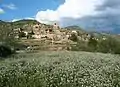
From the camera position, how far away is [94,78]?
13.7 m

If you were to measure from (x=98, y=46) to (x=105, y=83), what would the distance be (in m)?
56.5

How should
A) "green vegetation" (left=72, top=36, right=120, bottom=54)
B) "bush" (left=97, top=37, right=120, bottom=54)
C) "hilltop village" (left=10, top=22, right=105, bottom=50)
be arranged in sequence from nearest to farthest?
"bush" (left=97, top=37, right=120, bottom=54), "green vegetation" (left=72, top=36, right=120, bottom=54), "hilltop village" (left=10, top=22, right=105, bottom=50)

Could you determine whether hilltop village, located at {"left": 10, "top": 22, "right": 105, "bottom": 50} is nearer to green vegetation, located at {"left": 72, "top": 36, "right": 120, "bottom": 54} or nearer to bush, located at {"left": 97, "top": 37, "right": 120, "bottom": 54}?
green vegetation, located at {"left": 72, "top": 36, "right": 120, "bottom": 54}

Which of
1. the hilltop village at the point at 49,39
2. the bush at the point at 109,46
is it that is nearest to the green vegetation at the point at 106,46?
the bush at the point at 109,46

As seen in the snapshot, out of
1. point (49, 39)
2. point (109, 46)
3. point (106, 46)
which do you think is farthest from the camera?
point (49, 39)

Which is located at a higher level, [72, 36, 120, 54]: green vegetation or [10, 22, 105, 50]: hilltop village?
[72, 36, 120, 54]: green vegetation

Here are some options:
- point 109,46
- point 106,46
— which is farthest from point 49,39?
point 109,46

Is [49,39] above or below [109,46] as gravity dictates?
below

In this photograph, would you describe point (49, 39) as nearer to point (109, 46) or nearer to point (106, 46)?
point (106, 46)

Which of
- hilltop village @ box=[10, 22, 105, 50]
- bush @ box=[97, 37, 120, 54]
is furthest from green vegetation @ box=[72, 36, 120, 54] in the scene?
hilltop village @ box=[10, 22, 105, 50]

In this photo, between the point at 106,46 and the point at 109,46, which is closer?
the point at 109,46

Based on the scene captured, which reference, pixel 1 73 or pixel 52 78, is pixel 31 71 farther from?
pixel 52 78

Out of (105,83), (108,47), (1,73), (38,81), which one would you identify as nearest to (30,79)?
(38,81)

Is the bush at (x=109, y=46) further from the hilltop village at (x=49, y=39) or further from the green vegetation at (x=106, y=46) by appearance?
the hilltop village at (x=49, y=39)
